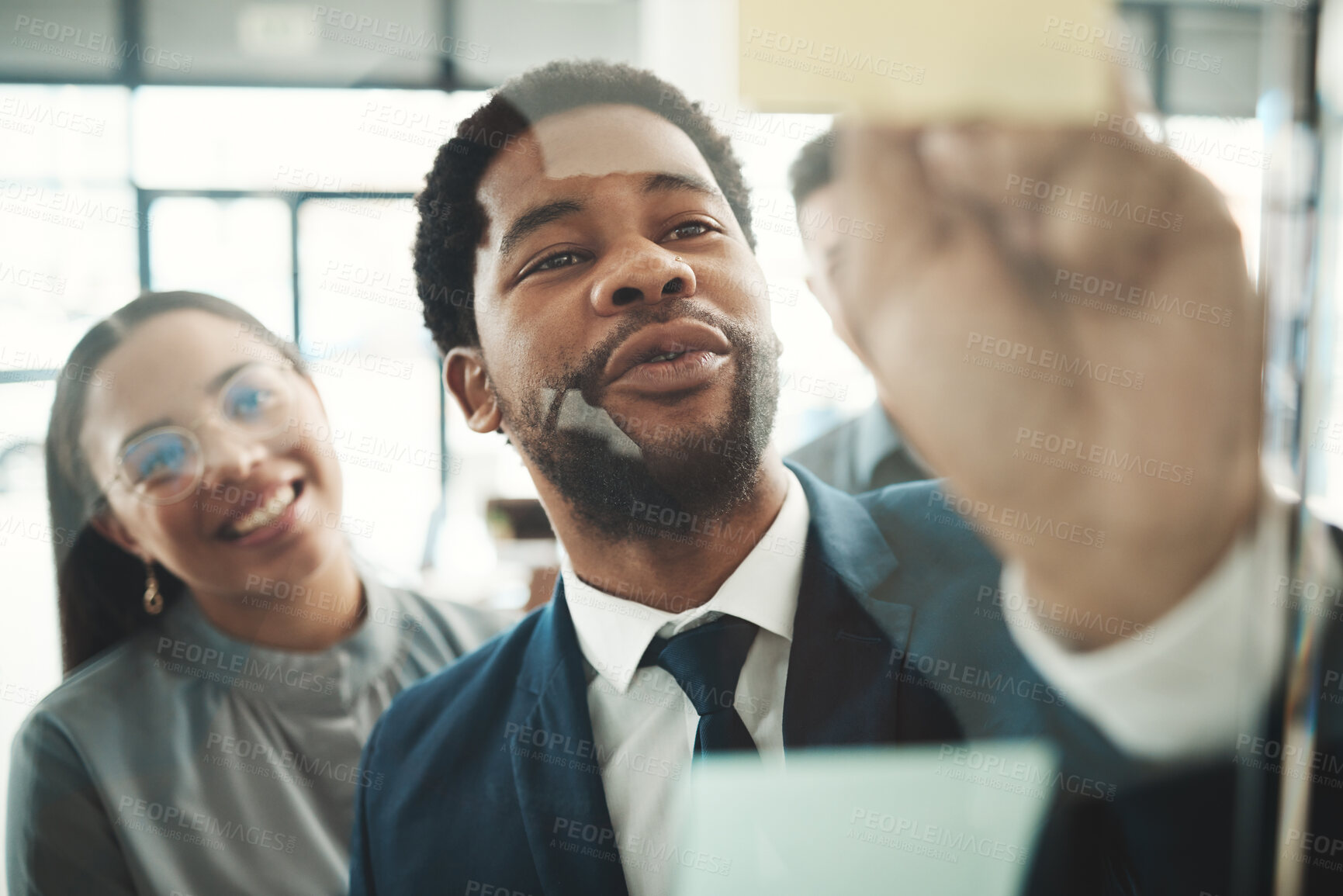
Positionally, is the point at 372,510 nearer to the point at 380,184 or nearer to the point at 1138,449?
the point at 380,184

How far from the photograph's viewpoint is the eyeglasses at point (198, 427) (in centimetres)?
91

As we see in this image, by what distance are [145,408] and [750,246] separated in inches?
25.4

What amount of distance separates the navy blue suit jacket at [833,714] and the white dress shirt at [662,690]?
0.01 metres

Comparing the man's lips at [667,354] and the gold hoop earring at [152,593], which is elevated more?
the man's lips at [667,354]

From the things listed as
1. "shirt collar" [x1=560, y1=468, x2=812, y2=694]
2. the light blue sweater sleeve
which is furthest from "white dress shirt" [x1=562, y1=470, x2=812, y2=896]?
the light blue sweater sleeve

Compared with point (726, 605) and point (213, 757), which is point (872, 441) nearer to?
point (726, 605)

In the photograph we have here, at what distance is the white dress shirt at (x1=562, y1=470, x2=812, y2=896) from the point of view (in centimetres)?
88

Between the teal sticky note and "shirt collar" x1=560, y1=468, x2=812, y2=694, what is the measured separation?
0.14m

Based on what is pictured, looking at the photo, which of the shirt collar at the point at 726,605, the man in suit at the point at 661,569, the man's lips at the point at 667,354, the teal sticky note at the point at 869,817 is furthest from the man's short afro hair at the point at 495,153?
the teal sticky note at the point at 869,817

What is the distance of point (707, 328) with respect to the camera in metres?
0.84

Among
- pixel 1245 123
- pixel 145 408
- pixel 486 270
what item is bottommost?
pixel 145 408

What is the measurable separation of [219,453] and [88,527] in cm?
18

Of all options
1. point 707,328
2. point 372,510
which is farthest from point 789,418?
point 372,510

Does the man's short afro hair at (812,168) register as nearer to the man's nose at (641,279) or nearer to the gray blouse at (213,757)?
the man's nose at (641,279)
